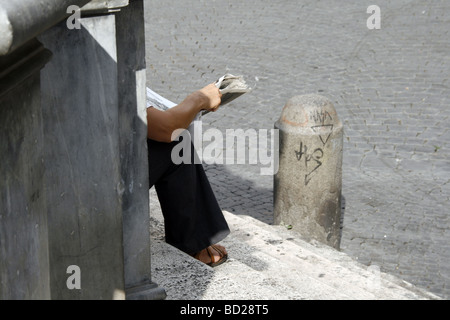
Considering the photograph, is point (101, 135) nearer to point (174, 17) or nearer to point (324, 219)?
point (324, 219)

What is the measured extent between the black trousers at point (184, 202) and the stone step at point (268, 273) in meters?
0.13

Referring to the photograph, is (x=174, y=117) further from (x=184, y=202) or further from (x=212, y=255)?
(x=212, y=255)

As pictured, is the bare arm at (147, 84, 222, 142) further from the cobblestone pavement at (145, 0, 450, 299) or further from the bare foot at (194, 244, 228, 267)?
the cobblestone pavement at (145, 0, 450, 299)

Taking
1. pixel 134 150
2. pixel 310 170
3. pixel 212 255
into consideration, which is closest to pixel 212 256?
pixel 212 255

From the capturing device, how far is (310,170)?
6.02 m

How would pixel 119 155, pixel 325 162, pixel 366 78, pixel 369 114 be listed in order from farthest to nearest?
1. pixel 366 78
2. pixel 369 114
3. pixel 325 162
4. pixel 119 155

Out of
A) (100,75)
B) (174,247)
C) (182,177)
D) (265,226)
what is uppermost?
(100,75)

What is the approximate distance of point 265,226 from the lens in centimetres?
605

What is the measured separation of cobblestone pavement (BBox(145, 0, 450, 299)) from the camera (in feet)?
21.1

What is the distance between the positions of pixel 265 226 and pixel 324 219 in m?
0.47

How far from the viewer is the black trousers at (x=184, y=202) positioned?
4297 millimetres

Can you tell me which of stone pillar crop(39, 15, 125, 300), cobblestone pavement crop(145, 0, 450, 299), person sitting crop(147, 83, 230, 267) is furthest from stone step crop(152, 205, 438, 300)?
cobblestone pavement crop(145, 0, 450, 299)

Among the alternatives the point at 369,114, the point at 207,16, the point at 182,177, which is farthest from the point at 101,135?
the point at 207,16

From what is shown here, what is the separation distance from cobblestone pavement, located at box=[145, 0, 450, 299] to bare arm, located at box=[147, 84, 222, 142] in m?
2.33
